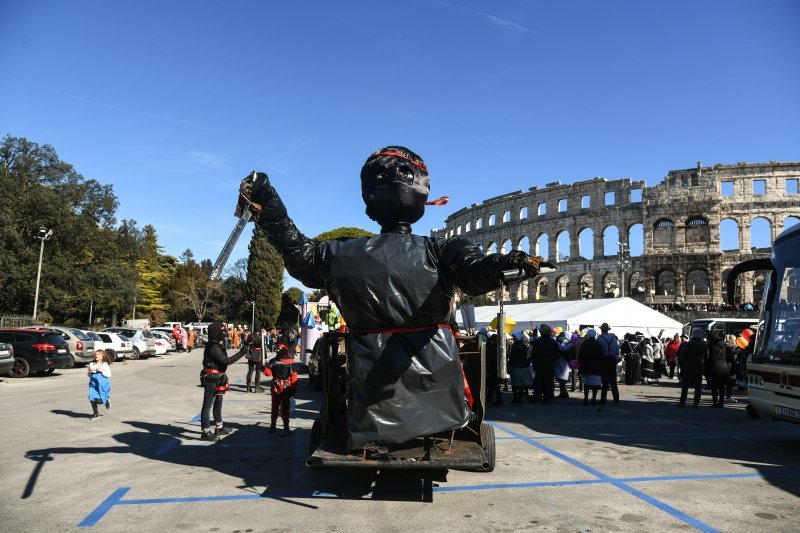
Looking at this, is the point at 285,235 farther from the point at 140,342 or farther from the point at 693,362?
the point at 140,342

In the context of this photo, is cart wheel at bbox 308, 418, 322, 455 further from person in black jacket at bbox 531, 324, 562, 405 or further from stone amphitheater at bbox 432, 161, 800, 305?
stone amphitheater at bbox 432, 161, 800, 305

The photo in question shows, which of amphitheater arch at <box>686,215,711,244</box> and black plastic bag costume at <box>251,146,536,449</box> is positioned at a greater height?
amphitheater arch at <box>686,215,711,244</box>

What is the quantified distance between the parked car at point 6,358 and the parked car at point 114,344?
654 centimetres

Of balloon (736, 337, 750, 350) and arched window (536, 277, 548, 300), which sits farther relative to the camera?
arched window (536, 277, 548, 300)

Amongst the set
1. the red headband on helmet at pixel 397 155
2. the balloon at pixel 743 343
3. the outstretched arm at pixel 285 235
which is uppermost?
the red headband on helmet at pixel 397 155

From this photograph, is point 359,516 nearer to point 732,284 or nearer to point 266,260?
point 732,284

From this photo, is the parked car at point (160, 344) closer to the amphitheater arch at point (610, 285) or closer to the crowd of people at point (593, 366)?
the crowd of people at point (593, 366)

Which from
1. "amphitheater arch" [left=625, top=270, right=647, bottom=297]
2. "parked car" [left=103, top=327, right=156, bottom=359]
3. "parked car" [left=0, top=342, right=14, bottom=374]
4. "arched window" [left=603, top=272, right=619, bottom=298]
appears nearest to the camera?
"parked car" [left=0, top=342, right=14, bottom=374]

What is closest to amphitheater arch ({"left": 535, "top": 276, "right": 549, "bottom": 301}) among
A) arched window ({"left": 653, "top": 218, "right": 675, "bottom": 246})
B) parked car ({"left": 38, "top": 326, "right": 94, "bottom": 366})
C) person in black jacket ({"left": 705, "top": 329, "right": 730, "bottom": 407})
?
arched window ({"left": 653, "top": 218, "right": 675, "bottom": 246})

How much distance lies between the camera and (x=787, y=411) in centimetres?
699

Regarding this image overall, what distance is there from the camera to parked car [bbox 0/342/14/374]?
1603cm

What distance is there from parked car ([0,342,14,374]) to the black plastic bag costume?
15.8 meters

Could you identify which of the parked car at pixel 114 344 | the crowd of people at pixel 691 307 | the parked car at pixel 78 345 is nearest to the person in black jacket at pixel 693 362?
the parked car at pixel 78 345

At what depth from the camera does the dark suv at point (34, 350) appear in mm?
17109
